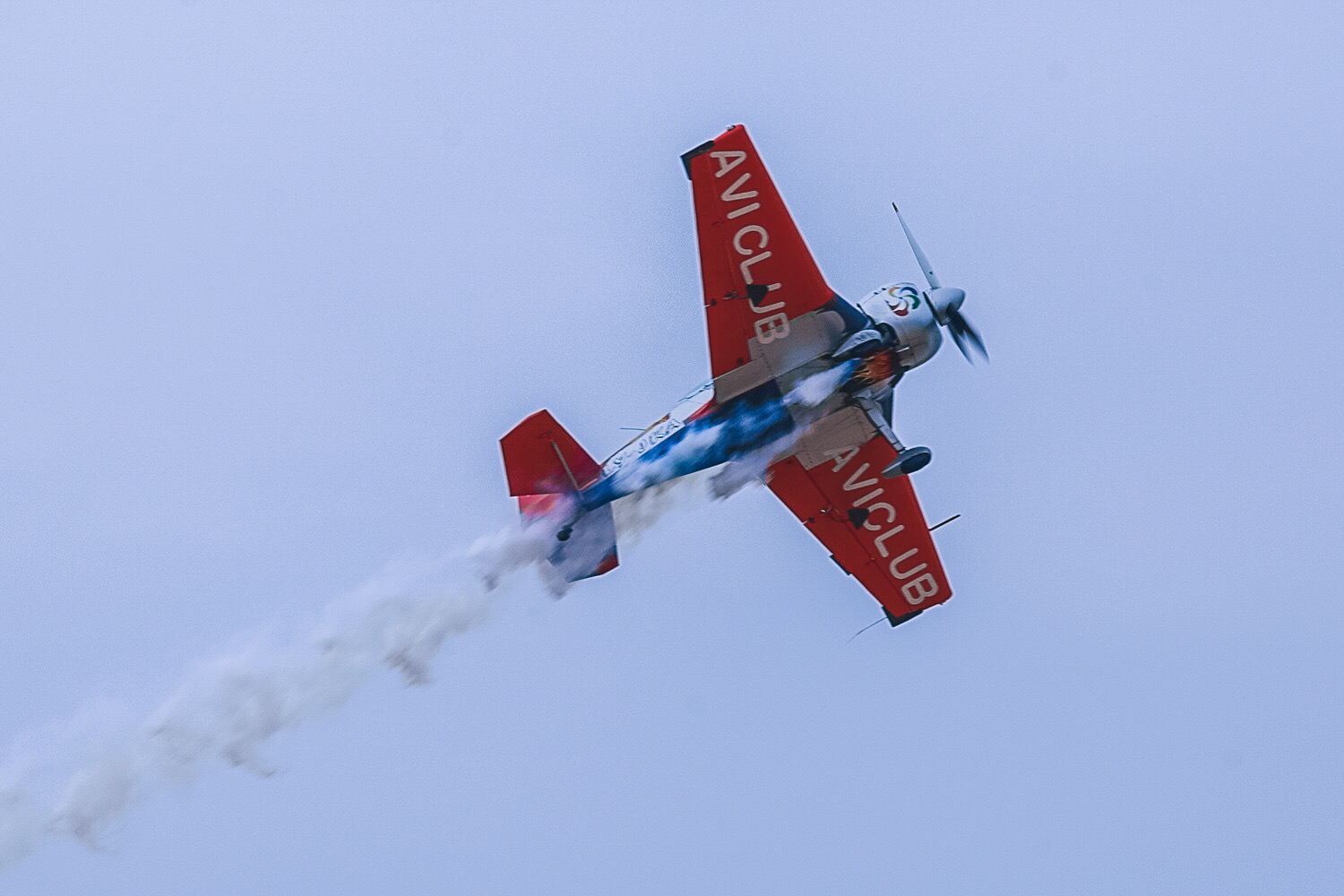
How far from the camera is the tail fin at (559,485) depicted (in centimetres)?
2936

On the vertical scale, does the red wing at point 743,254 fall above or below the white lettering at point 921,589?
above

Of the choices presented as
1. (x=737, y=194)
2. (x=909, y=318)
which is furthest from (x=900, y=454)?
(x=737, y=194)

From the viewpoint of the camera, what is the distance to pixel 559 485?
29.6 m

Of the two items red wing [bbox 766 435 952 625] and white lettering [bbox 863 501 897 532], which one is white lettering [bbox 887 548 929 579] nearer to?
red wing [bbox 766 435 952 625]

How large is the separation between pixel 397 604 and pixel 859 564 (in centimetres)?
653

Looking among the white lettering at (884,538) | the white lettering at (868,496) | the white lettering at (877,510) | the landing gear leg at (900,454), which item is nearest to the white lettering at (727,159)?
the landing gear leg at (900,454)

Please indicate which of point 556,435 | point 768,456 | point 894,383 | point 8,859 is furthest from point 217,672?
point 894,383

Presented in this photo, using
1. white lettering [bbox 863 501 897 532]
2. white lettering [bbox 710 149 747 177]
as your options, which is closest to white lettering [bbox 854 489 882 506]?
white lettering [bbox 863 501 897 532]

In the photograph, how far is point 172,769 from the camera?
30.2 meters

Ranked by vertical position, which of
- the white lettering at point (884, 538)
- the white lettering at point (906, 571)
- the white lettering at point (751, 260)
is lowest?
the white lettering at point (906, 571)

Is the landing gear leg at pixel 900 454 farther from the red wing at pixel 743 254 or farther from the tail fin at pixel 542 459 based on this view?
the tail fin at pixel 542 459

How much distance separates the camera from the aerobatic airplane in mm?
28156

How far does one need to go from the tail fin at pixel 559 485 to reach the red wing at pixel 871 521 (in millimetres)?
2569

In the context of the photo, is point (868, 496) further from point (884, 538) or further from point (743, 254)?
point (743, 254)
